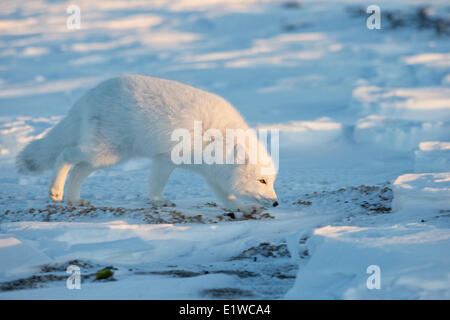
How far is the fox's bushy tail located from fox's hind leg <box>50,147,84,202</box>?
284mm

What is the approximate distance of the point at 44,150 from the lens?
545 centimetres

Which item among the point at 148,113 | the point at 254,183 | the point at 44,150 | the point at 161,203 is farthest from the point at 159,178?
the point at 44,150

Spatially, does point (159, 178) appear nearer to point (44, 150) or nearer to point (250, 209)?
Answer: point (250, 209)

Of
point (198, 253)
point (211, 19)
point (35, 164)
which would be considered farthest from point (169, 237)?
point (211, 19)

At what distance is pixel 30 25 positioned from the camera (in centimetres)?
1925

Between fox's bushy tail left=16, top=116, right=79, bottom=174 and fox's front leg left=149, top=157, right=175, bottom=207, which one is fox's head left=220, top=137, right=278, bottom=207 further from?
fox's bushy tail left=16, top=116, right=79, bottom=174

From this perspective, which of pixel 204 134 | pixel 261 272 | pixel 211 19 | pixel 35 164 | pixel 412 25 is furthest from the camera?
pixel 211 19

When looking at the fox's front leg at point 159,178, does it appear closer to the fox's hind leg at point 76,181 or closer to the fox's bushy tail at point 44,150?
the fox's hind leg at point 76,181

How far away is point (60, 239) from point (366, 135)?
6453 mm

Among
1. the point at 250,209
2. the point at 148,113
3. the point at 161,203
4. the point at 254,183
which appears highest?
the point at 148,113

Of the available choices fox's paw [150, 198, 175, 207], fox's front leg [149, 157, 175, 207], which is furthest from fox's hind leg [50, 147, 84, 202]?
fox's paw [150, 198, 175, 207]

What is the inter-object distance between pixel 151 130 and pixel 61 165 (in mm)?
981

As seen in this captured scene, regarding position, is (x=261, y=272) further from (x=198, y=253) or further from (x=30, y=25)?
(x=30, y=25)

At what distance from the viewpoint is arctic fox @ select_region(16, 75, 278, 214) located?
488cm
